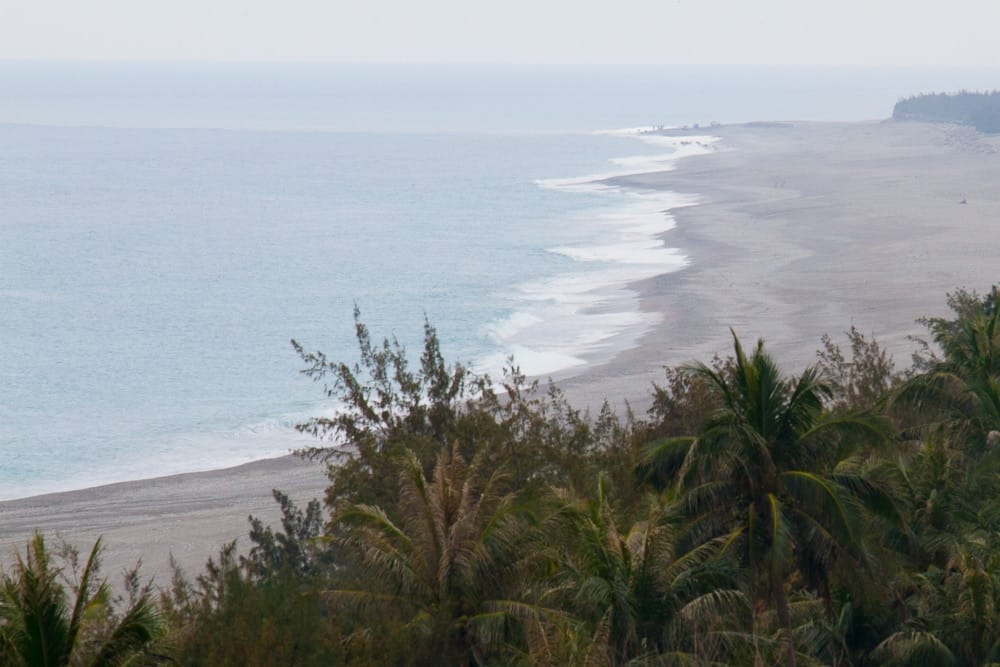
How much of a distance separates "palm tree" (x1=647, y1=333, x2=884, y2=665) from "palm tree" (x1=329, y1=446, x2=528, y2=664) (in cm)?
234

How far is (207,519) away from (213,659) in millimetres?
24222

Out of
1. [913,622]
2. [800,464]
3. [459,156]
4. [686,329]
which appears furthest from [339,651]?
[459,156]

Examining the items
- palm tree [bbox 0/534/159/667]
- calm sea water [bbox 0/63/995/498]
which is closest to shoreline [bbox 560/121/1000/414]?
calm sea water [bbox 0/63/995/498]

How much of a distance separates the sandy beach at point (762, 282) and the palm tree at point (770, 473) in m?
20.1

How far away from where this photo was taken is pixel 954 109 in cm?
18788

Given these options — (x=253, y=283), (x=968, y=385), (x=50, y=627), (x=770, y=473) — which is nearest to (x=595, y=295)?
(x=253, y=283)

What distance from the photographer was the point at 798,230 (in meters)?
86.6

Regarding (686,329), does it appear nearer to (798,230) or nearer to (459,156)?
(798,230)

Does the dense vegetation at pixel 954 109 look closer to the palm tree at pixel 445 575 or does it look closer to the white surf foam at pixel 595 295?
the white surf foam at pixel 595 295

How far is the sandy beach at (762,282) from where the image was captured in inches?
1487

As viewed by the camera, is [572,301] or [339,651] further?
[572,301]

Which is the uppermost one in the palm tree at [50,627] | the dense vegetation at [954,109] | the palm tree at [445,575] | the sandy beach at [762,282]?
the dense vegetation at [954,109]

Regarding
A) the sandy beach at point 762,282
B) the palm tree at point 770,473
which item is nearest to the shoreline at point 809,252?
the sandy beach at point 762,282

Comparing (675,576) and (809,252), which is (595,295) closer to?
(809,252)
